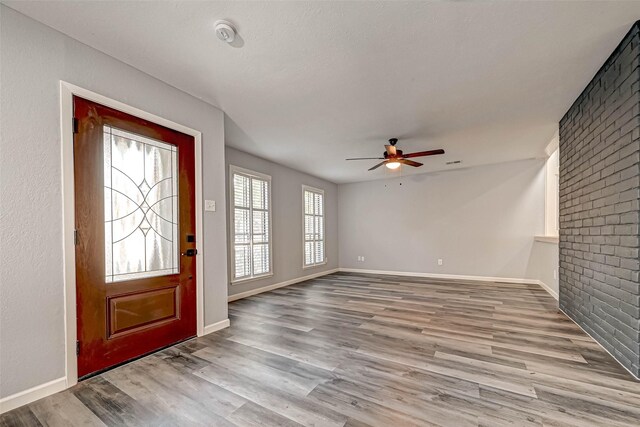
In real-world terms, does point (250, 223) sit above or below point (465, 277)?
above

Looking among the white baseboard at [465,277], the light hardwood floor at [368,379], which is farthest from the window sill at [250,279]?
the white baseboard at [465,277]

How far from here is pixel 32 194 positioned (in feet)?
6.14

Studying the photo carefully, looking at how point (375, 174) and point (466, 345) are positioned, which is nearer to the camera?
point (466, 345)

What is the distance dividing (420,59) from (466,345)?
261 cm

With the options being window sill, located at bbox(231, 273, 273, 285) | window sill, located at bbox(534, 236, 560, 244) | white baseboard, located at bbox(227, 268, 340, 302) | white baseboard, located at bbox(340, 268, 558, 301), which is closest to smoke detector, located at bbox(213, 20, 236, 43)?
window sill, located at bbox(231, 273, 273, 285)

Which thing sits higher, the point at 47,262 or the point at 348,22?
the point at 348,22

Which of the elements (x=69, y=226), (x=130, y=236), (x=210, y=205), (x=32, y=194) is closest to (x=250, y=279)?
(x=210, y=205)

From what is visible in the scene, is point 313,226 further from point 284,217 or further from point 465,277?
point 465,277

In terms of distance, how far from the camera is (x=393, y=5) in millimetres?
1776

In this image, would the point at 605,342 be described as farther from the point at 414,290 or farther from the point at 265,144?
the point at 265,144

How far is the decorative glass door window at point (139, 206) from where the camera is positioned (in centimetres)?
230

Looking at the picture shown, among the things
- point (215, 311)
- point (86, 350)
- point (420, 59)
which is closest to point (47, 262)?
point (86, 350)

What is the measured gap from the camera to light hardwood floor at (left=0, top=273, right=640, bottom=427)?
168cm

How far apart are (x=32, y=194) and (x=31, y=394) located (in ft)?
4.29
